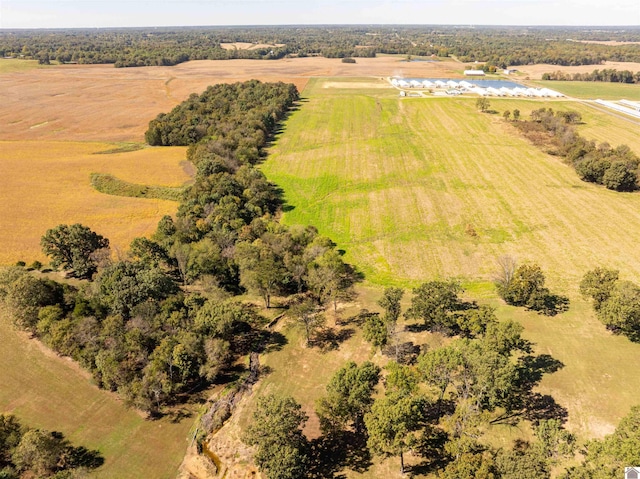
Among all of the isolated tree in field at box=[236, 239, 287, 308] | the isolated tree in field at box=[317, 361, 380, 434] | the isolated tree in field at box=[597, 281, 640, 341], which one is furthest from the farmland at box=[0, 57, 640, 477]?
the isolated tree in field at box=[236, 239, 287, 308]

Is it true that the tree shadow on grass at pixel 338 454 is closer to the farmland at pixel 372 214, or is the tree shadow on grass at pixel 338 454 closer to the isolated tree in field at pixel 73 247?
the farmland at pixel 372 214

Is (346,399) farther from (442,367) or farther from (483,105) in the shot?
(483,105)

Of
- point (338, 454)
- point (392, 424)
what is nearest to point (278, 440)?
point (338, 454)

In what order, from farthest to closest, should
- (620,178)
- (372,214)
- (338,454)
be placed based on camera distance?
(620,178) → (372,214) → (338,454)

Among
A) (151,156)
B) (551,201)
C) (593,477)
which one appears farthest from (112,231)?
(551,201)

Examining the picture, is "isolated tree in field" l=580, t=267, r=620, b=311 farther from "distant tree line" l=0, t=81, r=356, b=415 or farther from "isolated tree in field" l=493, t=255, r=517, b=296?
"distant tree line" l=0, t=81, r=356, b=415

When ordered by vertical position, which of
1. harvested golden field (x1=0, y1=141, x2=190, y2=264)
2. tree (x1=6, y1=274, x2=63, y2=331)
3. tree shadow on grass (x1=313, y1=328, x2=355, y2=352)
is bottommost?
tree shadow on grass (x1=313, y1=328, x2=355, y2=352)

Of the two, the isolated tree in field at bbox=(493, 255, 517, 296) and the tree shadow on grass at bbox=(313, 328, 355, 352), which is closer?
the tree shadow on grass at bbox=(313, 328, 355, 352)

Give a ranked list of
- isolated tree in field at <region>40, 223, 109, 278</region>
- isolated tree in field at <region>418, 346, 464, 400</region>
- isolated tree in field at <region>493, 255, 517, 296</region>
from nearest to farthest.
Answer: isolated tree in field at <region>418, 346, 464, 400</region>
isolated tree in field at <region>493, 255, 517, 296</region>
isolated tree in field at <region>40, 223, 109, 278</region>
